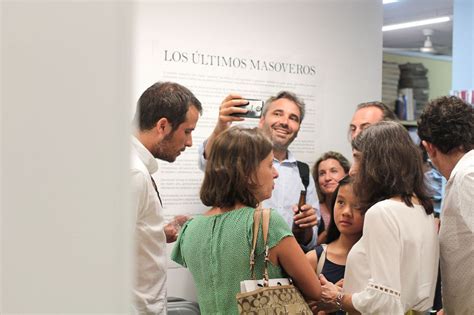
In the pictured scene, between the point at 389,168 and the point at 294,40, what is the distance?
82.9 inches

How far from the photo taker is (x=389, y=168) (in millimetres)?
2127

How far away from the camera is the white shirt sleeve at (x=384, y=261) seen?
78.5 inches

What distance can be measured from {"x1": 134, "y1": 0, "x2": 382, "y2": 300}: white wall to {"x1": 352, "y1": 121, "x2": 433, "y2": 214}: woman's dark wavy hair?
1.51m

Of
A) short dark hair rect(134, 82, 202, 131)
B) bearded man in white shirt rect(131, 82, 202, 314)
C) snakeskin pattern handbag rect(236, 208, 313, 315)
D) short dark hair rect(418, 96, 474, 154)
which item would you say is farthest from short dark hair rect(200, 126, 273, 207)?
short dark hair rect(418, 96, 474, 154)

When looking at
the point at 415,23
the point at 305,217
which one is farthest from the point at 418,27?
the point at 305,217

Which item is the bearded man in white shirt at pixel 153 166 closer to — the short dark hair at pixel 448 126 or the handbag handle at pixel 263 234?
the handbag handle at pixel 263 234

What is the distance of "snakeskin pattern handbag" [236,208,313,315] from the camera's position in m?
1.81

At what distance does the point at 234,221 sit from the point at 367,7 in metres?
3.00

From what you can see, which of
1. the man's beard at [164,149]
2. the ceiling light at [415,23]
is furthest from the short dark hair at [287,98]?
the ceiling light at [415,23]

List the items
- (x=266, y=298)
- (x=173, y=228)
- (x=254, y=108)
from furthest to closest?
1. (x=254, y=108)
2. (x=173, y=228)
3. (x=266, y=298)

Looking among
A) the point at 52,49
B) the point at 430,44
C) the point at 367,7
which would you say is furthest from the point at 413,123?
the point at 52,49

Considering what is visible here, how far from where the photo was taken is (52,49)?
19 centimetres

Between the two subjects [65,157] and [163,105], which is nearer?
[65,157]

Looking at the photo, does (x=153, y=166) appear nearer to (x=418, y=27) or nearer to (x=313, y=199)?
(x=313, y=199)
